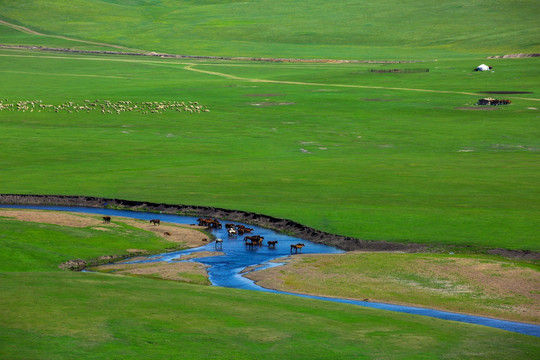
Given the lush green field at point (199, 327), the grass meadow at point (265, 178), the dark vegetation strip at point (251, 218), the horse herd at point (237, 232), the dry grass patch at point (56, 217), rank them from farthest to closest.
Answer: the dry grass patch at point (56, 217) → the horse herd at point (237, 232) → the dark vegetation strip at point (251, 218) → the grass meadow at point (265, 178) → the lush green field at point (199, 327)

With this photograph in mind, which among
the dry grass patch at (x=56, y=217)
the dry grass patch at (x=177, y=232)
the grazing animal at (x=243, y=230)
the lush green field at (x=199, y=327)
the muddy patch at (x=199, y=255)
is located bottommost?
the muddy patch at (x=199, y=255)

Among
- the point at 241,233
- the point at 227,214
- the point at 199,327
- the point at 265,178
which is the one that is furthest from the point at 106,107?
the point at 199,327

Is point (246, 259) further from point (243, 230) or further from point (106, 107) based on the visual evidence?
point (106, 107)

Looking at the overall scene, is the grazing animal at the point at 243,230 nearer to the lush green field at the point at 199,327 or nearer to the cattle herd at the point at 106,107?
the lush green field at the point at 199,327

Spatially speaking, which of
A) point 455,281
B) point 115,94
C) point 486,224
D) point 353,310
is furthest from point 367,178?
point 115,94

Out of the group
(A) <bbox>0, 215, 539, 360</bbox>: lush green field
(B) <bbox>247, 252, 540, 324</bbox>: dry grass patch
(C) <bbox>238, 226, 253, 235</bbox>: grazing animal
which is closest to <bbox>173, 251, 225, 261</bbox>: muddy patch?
(C) <bbox>238, 226, 253, 235</bbox>: grazing animal

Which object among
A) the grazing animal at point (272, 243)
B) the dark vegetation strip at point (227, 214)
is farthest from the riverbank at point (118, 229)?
the grazing animal at point (272, 243)
